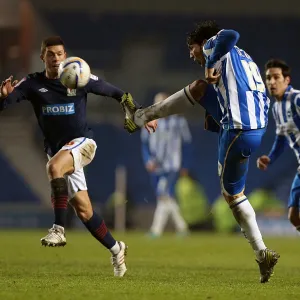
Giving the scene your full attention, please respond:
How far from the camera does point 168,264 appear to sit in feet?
30.3

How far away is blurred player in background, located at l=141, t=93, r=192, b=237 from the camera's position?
15.7 metres

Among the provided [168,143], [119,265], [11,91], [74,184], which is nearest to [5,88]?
[11,91]

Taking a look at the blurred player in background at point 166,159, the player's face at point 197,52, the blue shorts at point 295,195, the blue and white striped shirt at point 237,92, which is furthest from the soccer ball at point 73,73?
the blurred player in background at point 166,159

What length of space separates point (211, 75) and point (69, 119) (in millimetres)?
1591

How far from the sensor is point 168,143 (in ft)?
52.7

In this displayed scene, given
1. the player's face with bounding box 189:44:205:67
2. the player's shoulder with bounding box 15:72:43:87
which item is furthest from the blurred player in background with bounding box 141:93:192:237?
the player's face with bounding box 189:44:205:67

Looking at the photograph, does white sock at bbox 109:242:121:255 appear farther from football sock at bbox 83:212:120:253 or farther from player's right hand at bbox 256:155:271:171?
player's right hand at bbox 256:155:271:171

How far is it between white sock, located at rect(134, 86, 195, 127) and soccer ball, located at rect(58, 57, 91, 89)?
543 millimetres

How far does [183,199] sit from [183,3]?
26.2 ft

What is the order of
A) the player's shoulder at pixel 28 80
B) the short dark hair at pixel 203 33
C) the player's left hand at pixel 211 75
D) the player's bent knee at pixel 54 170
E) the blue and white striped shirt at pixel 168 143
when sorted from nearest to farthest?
1. the player's left hand at pixel 211 75
2. the short dark hair at pixel 203 33
3. the player's bent knee at pixel 54 170
4. the player's shoulder at pixel 28 80
5. the blue and white striped shirt at pixel 168 143

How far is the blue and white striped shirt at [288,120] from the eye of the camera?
910 cm

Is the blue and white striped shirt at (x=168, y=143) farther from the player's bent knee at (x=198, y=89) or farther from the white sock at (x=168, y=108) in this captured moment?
the player's bent knee at (x=198, y=89)

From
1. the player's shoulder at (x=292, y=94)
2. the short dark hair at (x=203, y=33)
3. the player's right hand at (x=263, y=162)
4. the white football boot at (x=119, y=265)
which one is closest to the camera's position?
the short dark hair at (x=203, y=33)

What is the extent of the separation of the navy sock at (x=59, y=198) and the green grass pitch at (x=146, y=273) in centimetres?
49
